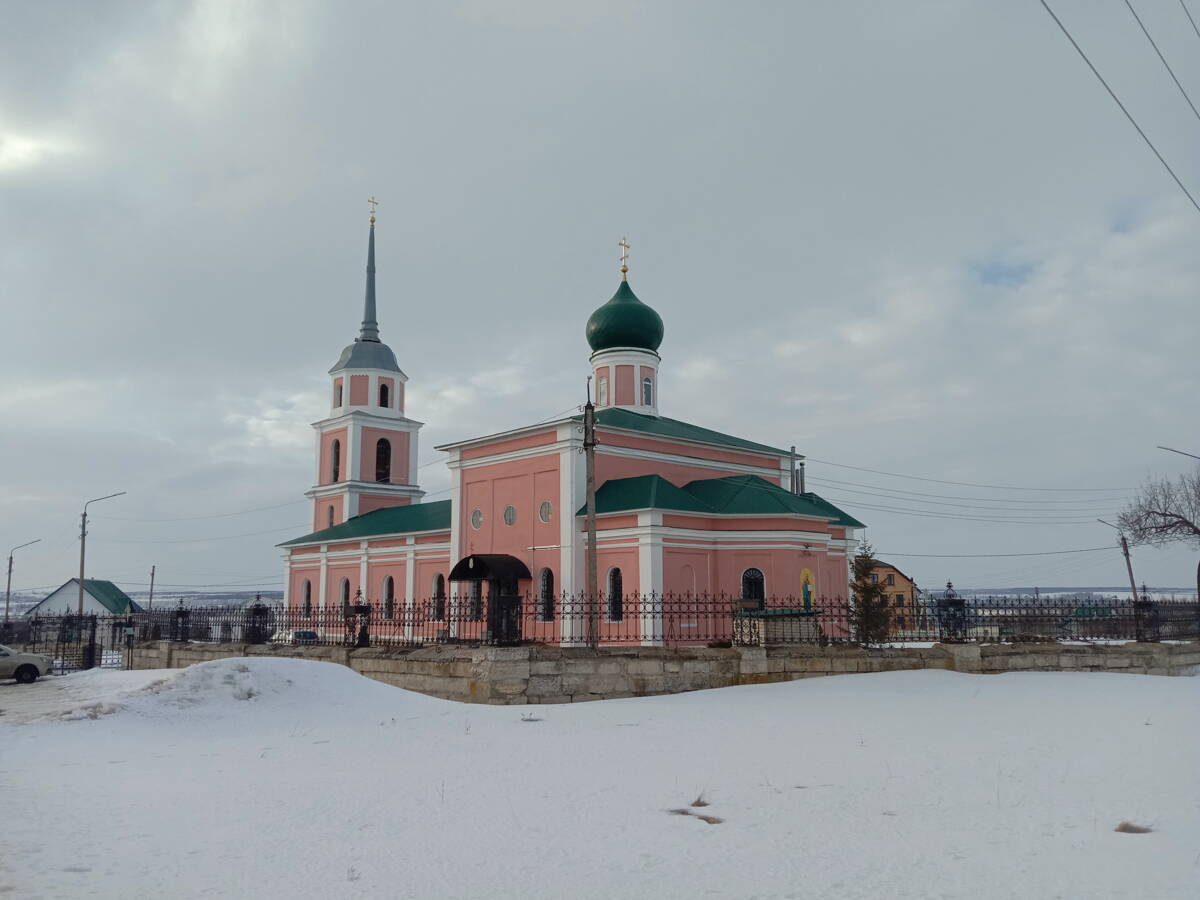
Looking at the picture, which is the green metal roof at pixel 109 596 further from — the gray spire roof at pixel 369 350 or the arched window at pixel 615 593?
the arched window at pixel 615 593

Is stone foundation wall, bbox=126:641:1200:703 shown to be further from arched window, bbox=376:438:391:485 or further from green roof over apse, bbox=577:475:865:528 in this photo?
arched window, bbox=376:438:391:485

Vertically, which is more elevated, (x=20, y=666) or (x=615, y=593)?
(x=615, y=593)

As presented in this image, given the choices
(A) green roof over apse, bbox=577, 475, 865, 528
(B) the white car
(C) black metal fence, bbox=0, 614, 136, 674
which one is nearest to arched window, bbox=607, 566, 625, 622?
(A) green roof over apse, bbox=577, 475, 865, 528

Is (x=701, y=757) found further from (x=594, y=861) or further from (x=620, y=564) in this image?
(x=620, y=564)

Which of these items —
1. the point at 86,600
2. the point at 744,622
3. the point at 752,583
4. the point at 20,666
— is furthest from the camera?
the point at 86,600

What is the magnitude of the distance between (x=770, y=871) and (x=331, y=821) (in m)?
3.35

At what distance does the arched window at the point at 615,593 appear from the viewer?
2438 centimetres

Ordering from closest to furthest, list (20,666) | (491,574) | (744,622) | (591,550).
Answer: (591,550)
(744,622)
(20,666)
(491,574)

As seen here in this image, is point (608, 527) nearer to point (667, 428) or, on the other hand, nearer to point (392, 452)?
point (667, 428)

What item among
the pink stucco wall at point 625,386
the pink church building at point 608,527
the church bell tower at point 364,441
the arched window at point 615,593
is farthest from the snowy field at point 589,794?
the church bell tower at point 364,441

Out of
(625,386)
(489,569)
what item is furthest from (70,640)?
(625,386)

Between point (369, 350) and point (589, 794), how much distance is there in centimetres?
3703

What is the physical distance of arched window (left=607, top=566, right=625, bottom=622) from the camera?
2438 cm

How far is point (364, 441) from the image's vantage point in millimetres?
40844
